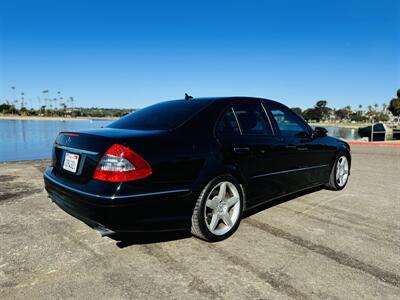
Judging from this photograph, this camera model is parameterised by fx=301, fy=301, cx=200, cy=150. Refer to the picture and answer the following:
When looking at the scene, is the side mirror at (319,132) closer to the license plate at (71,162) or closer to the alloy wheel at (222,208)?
the alloy wheel at (222,208)

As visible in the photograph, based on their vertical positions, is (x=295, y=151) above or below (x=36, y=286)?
above

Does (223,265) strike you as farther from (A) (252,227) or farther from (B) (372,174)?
(B) (372,174)

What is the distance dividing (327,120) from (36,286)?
148113mm

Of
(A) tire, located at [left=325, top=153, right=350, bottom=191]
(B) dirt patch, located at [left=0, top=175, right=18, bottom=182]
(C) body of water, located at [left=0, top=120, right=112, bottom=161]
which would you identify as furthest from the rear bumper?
(B) dirt patch, located at [left=0, top=175, right=18, bottom=182]

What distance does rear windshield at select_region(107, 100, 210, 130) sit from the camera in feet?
10.2

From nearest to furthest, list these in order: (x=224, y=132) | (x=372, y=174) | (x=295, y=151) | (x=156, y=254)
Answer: (x=156, y=254) < (x=224, y=132) < (x=295, y=151) < (x=372, y=174)

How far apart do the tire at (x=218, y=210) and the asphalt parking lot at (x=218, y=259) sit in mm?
121

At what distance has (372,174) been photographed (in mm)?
6996

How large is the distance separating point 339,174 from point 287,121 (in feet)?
6.30

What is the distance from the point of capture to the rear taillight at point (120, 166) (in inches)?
96.8

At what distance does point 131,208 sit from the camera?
247 centimetres

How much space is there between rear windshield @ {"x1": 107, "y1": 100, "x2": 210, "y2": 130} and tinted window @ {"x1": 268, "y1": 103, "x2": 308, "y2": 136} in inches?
43.2

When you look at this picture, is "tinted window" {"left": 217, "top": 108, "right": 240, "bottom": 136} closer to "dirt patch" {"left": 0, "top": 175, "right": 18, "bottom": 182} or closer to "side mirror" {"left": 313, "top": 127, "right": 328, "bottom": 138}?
"side mirror" {"left": 313, "top": 127, "right": 328, "bottom": 138}

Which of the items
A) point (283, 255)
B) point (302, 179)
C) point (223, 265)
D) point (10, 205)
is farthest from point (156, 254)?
point (10, 205)
